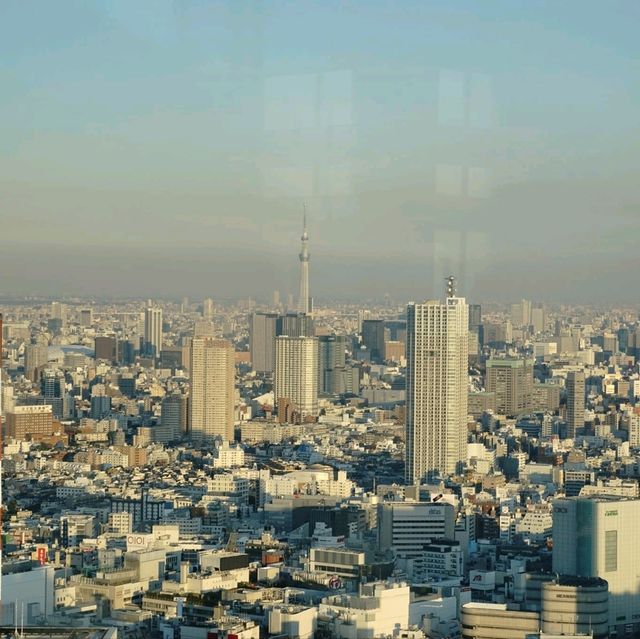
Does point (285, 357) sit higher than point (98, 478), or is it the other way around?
point (285, 357)

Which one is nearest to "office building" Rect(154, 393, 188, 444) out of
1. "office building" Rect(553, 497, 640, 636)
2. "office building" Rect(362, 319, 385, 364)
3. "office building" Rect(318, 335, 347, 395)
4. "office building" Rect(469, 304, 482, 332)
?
"office building" Rect(318, 335, 347, 395)

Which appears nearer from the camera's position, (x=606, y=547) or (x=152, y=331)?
(x=606, y=547)

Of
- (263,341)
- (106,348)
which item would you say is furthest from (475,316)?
(106,348)

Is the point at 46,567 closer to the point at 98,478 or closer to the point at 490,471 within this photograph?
the point at 98,478

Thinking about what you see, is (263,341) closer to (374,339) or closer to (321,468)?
(374,339)

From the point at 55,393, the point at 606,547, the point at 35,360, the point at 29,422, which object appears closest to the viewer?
the point at 606,547

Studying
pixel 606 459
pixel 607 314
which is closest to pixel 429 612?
pixel 607 314

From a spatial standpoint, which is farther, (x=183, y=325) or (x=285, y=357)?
(x=285, y=357)
